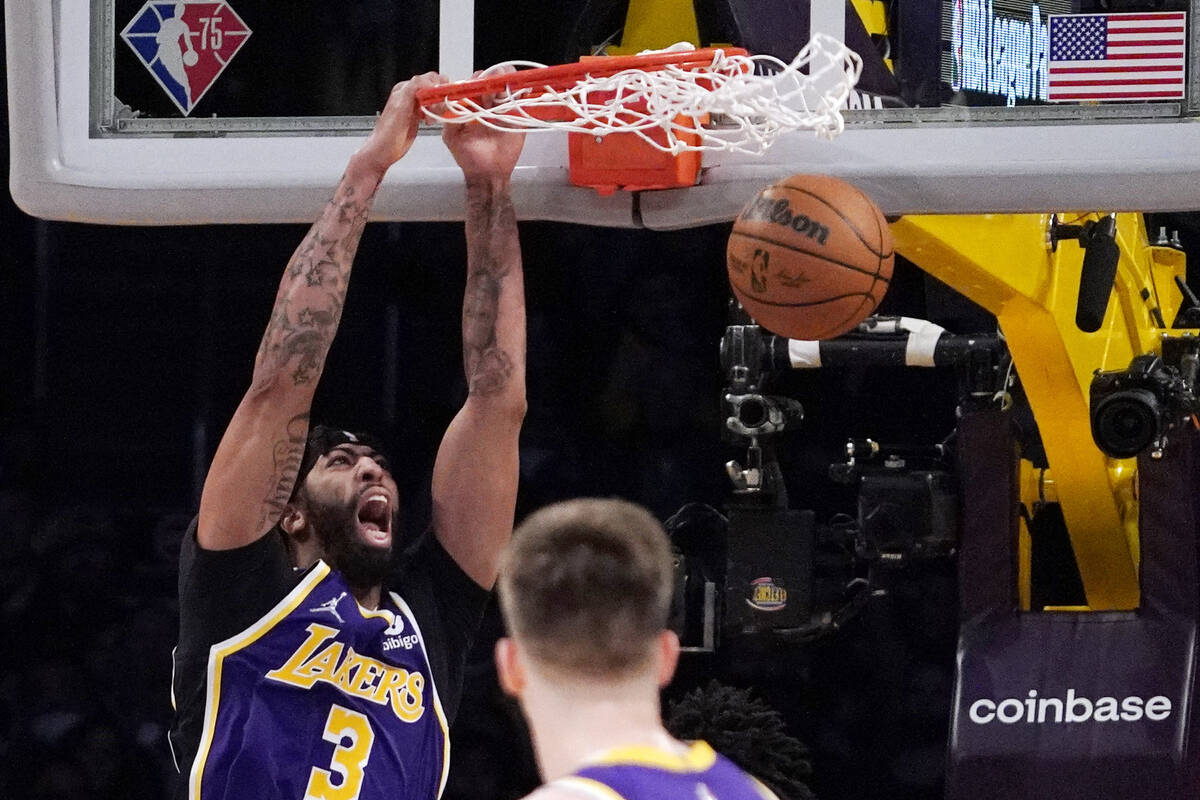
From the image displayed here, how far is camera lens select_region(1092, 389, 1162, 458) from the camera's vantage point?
13.6ft

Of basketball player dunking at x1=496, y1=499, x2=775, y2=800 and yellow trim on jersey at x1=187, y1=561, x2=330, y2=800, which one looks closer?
basketball player dunking at x1=496, y1=499, x2=775, y2=800

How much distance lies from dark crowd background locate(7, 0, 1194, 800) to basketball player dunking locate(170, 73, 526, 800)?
2.74 meters

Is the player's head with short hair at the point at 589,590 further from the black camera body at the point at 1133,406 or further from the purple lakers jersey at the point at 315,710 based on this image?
the black camera body at the point at 1133,406

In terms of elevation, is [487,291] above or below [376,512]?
above

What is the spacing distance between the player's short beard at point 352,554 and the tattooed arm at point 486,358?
0.47ft

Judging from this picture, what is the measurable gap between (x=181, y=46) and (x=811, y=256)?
1.69 m

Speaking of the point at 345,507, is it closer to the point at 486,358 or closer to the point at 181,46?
the point at 486,358

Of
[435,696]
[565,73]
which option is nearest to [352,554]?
[435,696]

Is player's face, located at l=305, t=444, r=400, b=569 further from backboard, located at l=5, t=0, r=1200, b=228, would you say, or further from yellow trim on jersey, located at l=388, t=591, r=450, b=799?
backboard, located at l=5, t=0, r=1200, b=228

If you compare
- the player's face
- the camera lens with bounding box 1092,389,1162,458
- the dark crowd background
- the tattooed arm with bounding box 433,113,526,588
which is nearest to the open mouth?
the player's face

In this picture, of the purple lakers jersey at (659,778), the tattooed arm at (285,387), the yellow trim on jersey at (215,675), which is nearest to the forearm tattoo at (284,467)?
the tattooed arm at (285,387)

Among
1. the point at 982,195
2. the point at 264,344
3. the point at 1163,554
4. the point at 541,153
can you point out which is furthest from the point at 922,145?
the point at 1163,554

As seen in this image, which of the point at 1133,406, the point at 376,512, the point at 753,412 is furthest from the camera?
the point at 753,412

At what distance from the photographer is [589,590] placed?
1.87m
